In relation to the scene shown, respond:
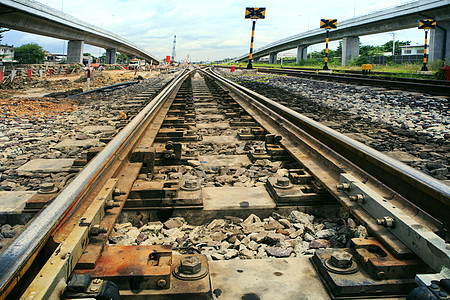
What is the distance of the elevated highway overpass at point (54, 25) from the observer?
89.2 feet

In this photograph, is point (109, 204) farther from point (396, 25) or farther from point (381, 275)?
point (396, 25)

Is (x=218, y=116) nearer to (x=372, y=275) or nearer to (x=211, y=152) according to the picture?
(x=211, y=152)

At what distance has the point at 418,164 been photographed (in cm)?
318

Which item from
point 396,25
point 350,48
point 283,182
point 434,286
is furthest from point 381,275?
point 350,48

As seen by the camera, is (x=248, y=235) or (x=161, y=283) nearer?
(x=161, y=283)

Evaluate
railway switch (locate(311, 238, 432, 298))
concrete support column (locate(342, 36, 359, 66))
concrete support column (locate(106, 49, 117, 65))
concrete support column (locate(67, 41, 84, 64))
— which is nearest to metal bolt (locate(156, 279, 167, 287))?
railway switch (locate(311, 238, 432, 298))

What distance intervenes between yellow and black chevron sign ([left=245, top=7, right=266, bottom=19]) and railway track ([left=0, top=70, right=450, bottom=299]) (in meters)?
21.4

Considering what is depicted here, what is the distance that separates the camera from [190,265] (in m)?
1.40

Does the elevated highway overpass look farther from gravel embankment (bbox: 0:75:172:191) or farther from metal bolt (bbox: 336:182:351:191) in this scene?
metal bolt (bbox: 336:182:351:191)

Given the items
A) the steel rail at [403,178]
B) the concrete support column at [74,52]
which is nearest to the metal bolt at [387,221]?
the steel rail at [403,178]

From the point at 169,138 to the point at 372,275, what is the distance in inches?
118

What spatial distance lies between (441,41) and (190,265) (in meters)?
35.3

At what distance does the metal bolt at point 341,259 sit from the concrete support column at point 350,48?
1809 inches

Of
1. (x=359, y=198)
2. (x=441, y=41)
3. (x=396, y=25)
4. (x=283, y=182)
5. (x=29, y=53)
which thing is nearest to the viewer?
(x=359, y=198)
